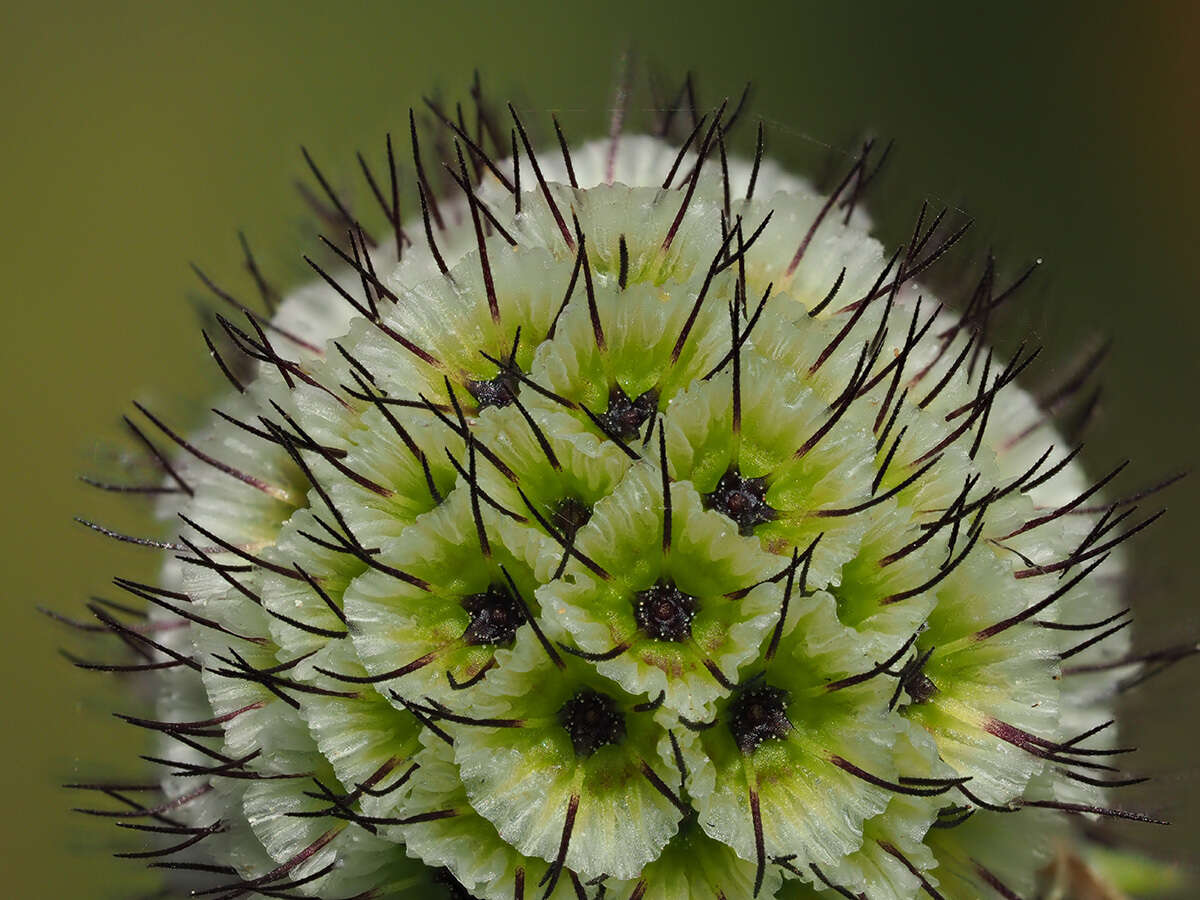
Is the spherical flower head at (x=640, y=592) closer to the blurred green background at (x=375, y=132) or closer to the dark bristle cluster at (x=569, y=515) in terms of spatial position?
the dark bristle cluster at (x=569, y=515)

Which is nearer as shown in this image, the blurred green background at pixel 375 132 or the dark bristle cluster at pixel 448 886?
the dark bristle cluster at pixel 448 886

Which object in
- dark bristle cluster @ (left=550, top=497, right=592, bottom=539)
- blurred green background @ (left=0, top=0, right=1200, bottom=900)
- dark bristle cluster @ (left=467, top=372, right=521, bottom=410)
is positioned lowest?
dark bristle cluster @ (left=550, top=497, right=592, bottom=539)

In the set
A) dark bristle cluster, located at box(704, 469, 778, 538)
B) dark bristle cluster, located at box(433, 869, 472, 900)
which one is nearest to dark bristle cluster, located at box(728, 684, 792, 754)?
dark bristle cluster, located at box(704, 469, 778, 538)

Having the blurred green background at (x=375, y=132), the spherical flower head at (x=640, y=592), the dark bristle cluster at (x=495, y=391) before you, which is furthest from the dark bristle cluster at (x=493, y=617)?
the blurred green background at (x=375, y=132)

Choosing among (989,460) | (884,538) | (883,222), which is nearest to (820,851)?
(884,538)

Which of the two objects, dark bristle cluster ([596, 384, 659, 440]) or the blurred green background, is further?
the blurred green background

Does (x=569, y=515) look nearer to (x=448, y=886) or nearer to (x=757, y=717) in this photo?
(x=757, y=717)

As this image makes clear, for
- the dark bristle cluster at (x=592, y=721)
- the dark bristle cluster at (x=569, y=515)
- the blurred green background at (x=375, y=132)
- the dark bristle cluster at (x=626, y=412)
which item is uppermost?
the blurred green background at (x=375, y=132)

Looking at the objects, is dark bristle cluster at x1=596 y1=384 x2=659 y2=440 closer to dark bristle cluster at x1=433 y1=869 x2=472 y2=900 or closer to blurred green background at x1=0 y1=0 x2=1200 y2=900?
dark bristle cluster at x1=433 y1=869 x2=472 y2=900

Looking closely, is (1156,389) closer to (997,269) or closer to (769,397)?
(997,269)
